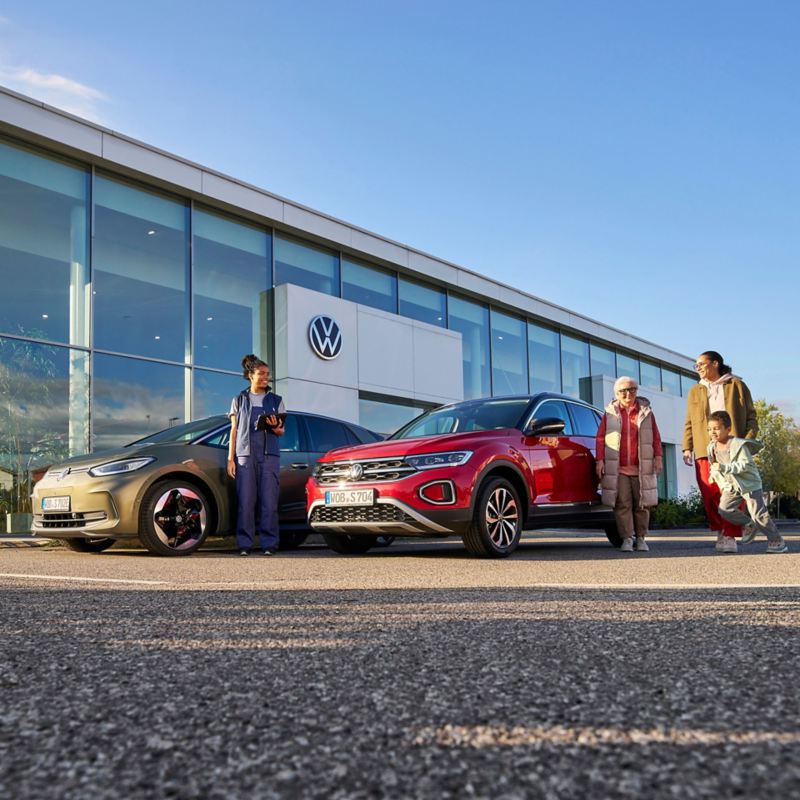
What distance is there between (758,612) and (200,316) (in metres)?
13.3

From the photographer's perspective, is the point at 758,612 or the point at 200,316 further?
the point at 200,316

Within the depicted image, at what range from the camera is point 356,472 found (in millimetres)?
7238

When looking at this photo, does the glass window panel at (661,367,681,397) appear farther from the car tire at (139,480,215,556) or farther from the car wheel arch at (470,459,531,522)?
the car tire at (139,480,215,556)

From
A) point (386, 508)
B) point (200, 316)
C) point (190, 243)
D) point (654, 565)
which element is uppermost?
point (190, 243)

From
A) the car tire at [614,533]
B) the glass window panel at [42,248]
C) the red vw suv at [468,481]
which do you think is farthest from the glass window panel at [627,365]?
the red vw suv at [468,481]

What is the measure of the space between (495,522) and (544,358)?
63.5 feet

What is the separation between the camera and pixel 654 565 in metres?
6.10

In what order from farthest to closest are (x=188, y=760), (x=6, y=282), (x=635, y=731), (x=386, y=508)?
1. (x=6, y=282)
2. (x=386, y=508)
3. (x=635, y=731)
4. (x=188, y=760)

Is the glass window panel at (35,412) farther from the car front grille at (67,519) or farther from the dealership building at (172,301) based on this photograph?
the car front grille at (67,519)

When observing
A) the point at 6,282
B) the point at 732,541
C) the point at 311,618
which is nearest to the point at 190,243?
the point at 6,282

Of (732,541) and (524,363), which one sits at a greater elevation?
(524,363)

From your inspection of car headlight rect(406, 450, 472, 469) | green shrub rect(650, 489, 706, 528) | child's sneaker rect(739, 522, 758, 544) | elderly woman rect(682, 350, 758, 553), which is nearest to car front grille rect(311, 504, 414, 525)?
car headlight rect(406, 450, 472, 469)

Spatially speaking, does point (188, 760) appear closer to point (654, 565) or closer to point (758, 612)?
point (758, 612)

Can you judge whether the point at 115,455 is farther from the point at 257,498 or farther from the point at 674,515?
the point at 674,515
